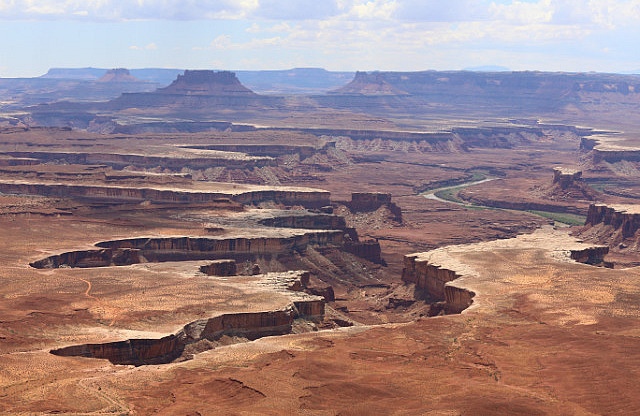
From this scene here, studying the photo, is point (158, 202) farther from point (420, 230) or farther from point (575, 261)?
point (575, 261)

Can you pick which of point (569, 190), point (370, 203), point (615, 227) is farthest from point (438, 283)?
point (569, 190)

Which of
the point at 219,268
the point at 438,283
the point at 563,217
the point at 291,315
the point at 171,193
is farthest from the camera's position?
the point at 563,217

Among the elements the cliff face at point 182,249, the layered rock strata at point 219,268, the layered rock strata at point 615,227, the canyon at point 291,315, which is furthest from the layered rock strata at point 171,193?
the layered rock strata at point 219,268

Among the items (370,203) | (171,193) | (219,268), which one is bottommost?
(370,203)

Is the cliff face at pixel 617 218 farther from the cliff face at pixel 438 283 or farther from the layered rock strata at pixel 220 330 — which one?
the layered rock strata at pixel 220 330

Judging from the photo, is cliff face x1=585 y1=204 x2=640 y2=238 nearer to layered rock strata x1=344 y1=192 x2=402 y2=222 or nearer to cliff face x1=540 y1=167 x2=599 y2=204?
layered rock strata x1=344 y1=192 x2=402 y2=222

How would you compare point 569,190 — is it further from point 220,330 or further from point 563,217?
point 220,330

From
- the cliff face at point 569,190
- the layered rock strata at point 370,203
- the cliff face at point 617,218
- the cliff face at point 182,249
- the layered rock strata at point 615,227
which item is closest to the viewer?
the cliff face at point 182,249

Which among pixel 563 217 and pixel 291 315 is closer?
pixel 291 315

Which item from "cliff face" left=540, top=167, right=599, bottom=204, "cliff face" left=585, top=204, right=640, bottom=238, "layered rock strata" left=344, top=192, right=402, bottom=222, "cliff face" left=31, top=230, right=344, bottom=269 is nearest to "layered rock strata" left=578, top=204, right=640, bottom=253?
"cliff face" left=585, top=204, right=640, bottom=238

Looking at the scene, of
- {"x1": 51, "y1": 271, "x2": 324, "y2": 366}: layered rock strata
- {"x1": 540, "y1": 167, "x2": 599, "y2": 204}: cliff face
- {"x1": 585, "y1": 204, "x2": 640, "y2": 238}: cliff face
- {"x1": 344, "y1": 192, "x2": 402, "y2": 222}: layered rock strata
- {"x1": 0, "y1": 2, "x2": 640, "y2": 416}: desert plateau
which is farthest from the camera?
{"x1": 540, "y1": 167, "x2": 599, "y2": 204}: cliff face

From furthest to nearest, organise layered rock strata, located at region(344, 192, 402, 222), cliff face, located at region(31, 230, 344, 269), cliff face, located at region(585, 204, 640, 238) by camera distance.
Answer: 1. layered rock strata, located at region(344, 192, 402, 222)
2. cliff face, located at region(585, 204, 640, 238)
3. cliff face, located at region(31, 230, 344, 269)

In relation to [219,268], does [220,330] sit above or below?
above
